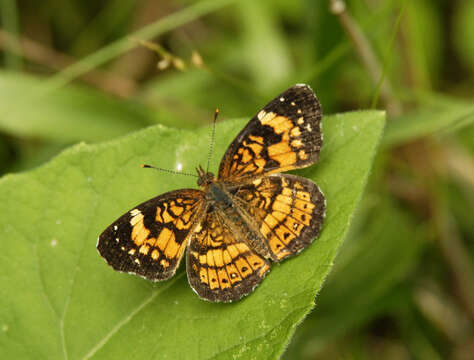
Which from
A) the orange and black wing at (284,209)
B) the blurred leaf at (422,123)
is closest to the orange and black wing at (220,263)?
the orange and black wing at (284,209)

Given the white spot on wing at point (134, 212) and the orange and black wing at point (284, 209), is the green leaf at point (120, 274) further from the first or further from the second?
the white spot on wing at point (134, 212)

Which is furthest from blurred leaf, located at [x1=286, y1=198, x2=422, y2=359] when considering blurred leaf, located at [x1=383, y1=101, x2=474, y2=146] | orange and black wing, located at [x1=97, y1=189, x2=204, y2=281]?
orange and black wing, located at [x1=97, y1=189, x2=204, y2=281]

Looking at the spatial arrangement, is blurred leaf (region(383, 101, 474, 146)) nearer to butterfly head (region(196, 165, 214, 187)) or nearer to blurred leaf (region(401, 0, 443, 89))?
blurred leaf (region(401, 0, 443, 89))

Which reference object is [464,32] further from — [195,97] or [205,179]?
[205,179]

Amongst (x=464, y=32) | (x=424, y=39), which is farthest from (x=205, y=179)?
(x=464, y=32)

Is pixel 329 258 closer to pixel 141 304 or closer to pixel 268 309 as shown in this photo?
pixel 268 309

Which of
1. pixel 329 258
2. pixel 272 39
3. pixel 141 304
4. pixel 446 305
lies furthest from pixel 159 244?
pixel 272 39
